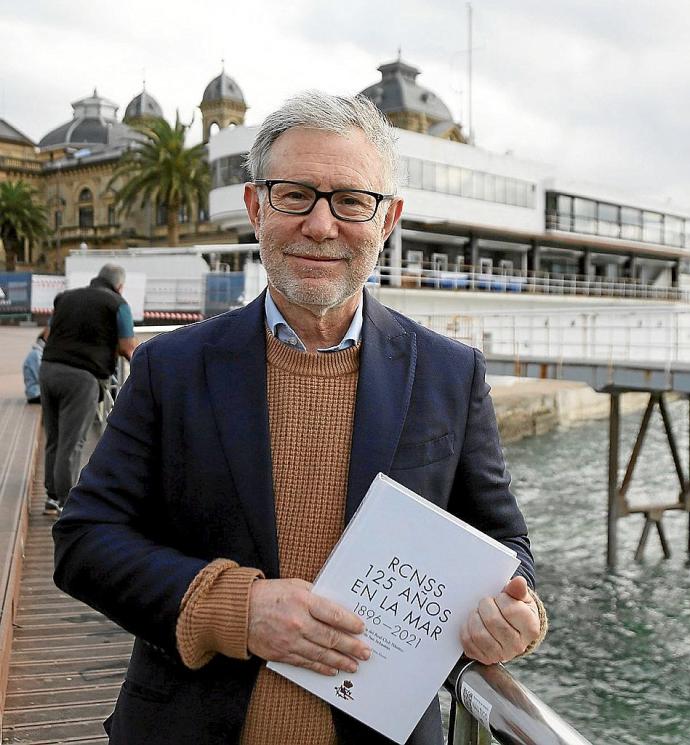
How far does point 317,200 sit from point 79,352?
14.8 feet

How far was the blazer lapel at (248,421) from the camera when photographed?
1.72 m

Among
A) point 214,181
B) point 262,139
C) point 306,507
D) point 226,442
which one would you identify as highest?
point 214,181

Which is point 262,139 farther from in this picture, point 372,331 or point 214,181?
point 214,181

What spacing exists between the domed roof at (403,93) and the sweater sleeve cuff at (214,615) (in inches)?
2519

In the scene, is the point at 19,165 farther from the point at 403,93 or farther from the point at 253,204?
the point at 253,204

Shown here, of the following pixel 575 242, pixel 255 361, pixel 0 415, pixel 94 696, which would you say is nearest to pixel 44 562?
pixel 94 696

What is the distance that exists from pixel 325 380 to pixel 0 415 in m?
10.2

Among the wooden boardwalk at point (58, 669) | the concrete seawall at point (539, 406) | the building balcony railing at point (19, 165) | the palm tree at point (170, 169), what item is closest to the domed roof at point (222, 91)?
the building balcony railing at point (19, 165)

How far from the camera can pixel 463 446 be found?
188cm

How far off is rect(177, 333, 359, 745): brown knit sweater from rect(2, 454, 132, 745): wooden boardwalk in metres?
1.89

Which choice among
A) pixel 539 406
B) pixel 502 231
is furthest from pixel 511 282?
pixel 539 406

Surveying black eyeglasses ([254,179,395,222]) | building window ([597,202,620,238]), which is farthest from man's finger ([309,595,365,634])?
building window ([597,202,620,238])

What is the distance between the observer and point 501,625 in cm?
158

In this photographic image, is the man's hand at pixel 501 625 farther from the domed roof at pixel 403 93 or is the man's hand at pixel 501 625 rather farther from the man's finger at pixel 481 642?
the domed roof at pixel 403 93
